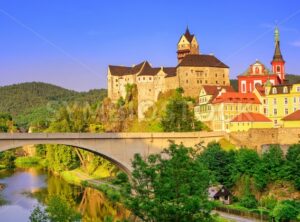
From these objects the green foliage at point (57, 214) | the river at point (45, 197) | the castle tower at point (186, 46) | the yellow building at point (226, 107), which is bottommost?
the river at point (45, 197)

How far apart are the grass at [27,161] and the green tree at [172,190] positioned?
80702 millimetres

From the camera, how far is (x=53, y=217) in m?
26.0

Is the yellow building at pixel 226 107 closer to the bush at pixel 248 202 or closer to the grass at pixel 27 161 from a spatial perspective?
the bush at pixel 248 202

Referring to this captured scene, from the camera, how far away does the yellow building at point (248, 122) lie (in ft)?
191

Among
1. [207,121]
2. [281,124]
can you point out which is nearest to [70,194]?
[207,121]

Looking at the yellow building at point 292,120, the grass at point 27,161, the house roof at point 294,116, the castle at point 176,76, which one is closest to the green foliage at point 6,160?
the grass at point 27,161

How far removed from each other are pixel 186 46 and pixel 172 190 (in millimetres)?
73379

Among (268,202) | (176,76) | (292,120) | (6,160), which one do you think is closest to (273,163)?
(268,202)

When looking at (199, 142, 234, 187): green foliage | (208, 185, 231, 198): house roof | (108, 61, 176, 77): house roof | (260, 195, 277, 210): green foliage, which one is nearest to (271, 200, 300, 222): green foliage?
(260, 195, 277, 210): green foliage

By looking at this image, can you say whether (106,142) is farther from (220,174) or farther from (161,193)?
(161,193)

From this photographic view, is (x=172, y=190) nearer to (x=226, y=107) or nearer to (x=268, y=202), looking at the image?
(x=268, y=202)

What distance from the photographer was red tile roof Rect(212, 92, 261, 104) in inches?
2494

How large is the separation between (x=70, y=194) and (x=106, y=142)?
10263 mm

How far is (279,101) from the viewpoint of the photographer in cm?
6156
